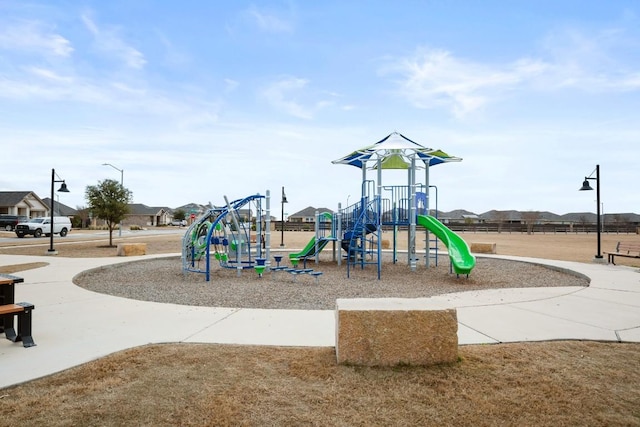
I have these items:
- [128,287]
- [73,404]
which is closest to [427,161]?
[128,287]

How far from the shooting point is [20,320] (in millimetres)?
5648

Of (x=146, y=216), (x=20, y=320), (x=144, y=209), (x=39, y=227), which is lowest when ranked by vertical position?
(x=20, y=320)

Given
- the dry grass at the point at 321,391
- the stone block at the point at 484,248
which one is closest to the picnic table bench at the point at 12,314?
the dry grass at the point at 321,391

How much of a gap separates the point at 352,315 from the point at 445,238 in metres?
9.89

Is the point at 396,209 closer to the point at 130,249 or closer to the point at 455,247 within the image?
the point at 455,247

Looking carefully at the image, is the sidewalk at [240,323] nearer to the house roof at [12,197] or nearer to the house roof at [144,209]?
the house roof at [12,197]

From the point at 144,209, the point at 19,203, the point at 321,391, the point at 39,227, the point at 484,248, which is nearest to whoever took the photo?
the point at 321,391

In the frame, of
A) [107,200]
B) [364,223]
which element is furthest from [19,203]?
[364,223]

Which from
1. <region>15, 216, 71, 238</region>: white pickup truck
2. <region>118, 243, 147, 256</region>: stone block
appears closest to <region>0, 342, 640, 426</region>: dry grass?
<region>118, 243, 147, 256</region>: stone block

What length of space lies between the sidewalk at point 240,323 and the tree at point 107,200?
19.8m

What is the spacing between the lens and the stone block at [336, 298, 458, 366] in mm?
4770

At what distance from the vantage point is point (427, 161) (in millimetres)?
16953

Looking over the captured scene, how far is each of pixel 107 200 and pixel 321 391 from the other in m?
27.9

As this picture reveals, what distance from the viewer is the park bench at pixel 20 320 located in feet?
18.1
